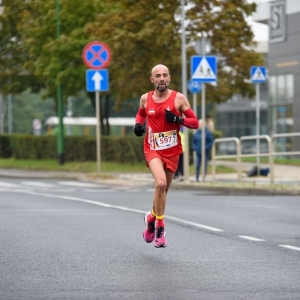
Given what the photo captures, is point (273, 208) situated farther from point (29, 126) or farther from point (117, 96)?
point (29, 126)

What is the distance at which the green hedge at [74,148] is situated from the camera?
3826cm

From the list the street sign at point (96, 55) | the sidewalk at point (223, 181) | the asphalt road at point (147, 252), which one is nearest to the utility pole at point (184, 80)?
the sidewalk at point (223, 181)

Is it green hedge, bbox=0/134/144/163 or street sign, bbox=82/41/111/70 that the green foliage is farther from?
street sign, bbox=82/41/111/70

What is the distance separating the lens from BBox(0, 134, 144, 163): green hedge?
38.3m

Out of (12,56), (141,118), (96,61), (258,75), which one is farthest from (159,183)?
(12,56)

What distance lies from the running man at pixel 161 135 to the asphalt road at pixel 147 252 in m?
0.32

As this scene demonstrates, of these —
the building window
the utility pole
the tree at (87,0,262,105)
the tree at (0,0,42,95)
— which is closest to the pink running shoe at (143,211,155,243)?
the utility pole

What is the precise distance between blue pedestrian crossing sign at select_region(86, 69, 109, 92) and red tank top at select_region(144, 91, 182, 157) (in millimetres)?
19679

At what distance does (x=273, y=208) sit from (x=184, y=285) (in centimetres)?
933

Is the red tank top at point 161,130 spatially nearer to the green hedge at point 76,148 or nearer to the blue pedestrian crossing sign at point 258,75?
the blue pedestrian crossing sign at point 258,75

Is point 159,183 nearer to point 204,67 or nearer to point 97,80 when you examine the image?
point 204,67

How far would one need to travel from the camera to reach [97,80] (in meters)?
31.1

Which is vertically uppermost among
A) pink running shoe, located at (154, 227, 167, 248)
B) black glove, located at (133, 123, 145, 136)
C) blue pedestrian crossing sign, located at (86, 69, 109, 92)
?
blue pedestrian crossing sign, located at (86, 69, 109, 92)

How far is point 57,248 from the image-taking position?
11.4 m
